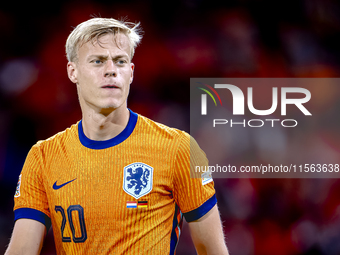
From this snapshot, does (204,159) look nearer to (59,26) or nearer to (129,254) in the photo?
(129,254)

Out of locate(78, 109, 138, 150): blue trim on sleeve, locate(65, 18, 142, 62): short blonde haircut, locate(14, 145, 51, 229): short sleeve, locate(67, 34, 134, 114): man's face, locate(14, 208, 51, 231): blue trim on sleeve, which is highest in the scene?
locate(65, 18, 142, 62): short blonde haircut

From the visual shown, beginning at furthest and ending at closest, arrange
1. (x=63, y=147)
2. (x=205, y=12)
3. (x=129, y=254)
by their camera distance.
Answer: (x=205, y=12)
(x=63, y=147)
(x=129, y=254)

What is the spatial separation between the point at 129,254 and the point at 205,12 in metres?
2.84

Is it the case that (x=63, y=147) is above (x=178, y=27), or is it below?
below

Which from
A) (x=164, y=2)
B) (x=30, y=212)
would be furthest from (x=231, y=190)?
(x=30, y=212)

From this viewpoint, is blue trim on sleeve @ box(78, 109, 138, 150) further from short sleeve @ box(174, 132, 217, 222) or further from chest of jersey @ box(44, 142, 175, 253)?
short sleeve @ box(174, 132, 217, 222)

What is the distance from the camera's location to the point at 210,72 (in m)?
4.20

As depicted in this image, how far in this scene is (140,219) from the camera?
7.08 feet

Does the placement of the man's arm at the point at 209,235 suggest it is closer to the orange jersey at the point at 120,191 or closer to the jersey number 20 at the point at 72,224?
the orange jersey at the point at 120,191

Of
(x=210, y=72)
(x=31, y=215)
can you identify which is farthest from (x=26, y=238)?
(x=210, y=72)

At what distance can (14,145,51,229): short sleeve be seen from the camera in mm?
2293

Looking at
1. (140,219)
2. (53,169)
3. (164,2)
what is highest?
(164,2)

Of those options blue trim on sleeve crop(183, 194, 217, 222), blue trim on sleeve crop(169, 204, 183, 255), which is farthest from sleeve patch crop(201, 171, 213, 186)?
blue trim on sleeve crop(169, 204, 183, 255)

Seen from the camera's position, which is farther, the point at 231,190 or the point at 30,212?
the point at 231,190
